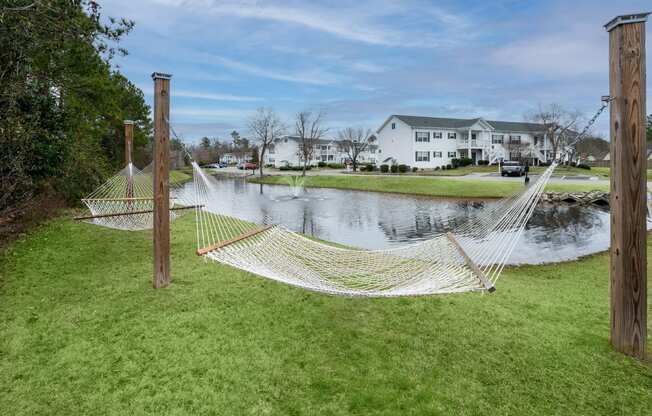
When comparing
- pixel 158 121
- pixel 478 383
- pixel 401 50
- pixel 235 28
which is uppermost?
pixel 401 50

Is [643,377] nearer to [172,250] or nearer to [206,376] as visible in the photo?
[206,376]

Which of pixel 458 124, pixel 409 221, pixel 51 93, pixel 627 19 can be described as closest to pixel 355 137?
pixel 458 124

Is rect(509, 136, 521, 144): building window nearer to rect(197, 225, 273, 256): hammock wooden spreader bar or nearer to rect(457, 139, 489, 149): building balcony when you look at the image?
rect(457, 139, 489, 149): building balcony

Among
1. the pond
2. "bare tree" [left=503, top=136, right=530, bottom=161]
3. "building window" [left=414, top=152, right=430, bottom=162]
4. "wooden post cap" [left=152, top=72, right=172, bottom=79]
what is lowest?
the pond

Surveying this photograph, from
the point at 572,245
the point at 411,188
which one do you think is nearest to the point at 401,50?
the point at 411,188

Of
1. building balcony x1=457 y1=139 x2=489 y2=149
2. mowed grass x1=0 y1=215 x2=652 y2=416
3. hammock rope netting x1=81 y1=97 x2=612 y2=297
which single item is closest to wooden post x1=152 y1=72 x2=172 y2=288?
hammock rope netting x1=81 y1=97 x2=612 y2=297

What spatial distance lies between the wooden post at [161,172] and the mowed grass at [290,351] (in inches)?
11.6

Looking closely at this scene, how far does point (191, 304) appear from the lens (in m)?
3.46

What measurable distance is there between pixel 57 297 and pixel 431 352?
3.14 m

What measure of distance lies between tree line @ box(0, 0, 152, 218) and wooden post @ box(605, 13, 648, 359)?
16.4ft

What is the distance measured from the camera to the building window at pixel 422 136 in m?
33.3

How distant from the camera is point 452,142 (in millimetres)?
34812

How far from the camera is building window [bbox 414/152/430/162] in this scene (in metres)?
33.4

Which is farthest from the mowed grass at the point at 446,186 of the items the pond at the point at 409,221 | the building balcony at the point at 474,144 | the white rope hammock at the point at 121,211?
the building balcony at the point at 474,144
